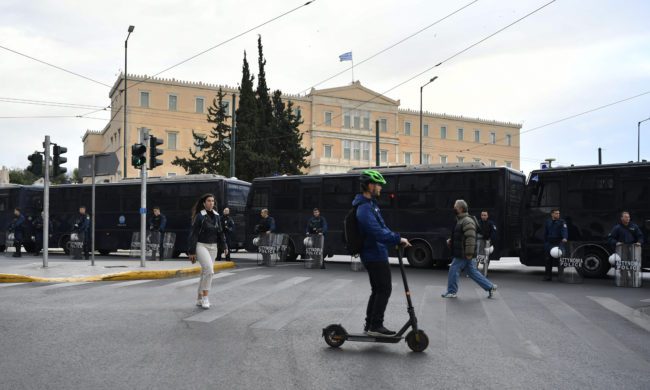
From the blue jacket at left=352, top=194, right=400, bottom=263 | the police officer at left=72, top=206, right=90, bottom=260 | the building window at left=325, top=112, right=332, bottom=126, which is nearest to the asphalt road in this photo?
the blue jacket at left=352, top=194, right=400, bottom=263

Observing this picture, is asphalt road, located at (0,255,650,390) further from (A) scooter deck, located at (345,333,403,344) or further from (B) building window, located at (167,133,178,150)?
(B) building window, located at (167,133,178,150)

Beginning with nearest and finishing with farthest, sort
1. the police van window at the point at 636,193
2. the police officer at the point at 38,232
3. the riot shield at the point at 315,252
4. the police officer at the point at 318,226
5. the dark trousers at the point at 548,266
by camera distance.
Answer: the dark trousers at the point at 548,266
the police van window at the point at 636,193
the riot shield at the point at 315,252
the police officer at the point at 318,226
the police officer at the point at 38,232

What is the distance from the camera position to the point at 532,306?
33.4 feet

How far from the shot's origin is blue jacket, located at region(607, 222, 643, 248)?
13.8 m

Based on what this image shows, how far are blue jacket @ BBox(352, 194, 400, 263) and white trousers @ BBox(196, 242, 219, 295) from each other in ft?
12.5

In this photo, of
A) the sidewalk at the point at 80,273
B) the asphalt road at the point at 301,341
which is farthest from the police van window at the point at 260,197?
the asphalt road at the point at 301,341

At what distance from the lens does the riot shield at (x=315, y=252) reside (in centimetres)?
1833

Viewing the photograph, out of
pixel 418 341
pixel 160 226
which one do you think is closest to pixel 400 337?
pixel 418 341

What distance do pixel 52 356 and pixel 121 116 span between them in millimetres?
63559

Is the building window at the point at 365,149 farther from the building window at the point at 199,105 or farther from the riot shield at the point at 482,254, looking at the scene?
the riot shield at the point at 482,254

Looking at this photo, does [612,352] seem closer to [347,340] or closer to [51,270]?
[347,340]

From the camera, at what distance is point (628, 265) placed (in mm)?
13805

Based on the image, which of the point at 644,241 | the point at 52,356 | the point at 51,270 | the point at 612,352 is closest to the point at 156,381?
the point at 52,356

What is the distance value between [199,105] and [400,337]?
2553 inches
